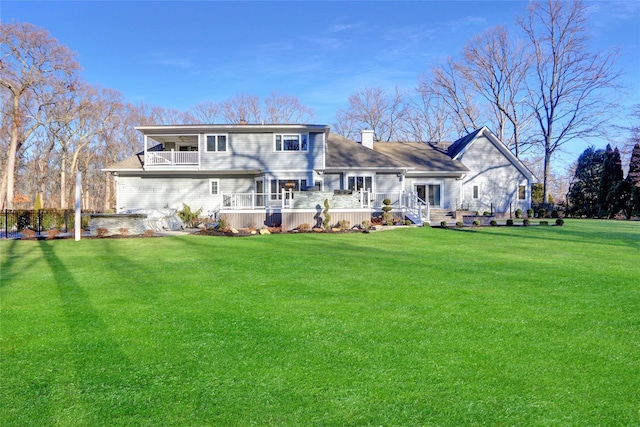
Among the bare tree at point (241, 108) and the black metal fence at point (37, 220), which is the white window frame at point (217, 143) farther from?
the bare tree at point (241, 108)

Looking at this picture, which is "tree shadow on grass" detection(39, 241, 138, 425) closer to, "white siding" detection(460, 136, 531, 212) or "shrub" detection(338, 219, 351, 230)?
"shrub" detection(338, 219, 351, 230)

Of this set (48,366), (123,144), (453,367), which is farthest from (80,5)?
(123,144)

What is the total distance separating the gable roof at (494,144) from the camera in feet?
89.4

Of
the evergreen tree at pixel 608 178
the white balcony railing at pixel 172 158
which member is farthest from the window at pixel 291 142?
the evergreen tree at pixel 608 178

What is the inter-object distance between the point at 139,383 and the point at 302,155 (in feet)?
66.1

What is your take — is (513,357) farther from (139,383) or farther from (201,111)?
(201,111)

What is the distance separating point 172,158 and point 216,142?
263 centimetres

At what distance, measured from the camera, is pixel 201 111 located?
4797 centimetres

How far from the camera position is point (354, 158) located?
2383cm

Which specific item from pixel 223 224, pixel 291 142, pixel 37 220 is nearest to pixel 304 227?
pixel 223 224

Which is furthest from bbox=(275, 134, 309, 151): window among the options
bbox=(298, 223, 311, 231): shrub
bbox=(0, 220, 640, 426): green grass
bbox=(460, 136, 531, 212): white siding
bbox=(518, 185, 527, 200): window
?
bbox=(518, 185, 527, 200): window

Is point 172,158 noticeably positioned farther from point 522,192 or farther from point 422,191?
point 522,192

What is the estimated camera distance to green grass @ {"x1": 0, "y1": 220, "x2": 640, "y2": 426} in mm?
2740

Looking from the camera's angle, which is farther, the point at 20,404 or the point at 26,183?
the point at 26,183
